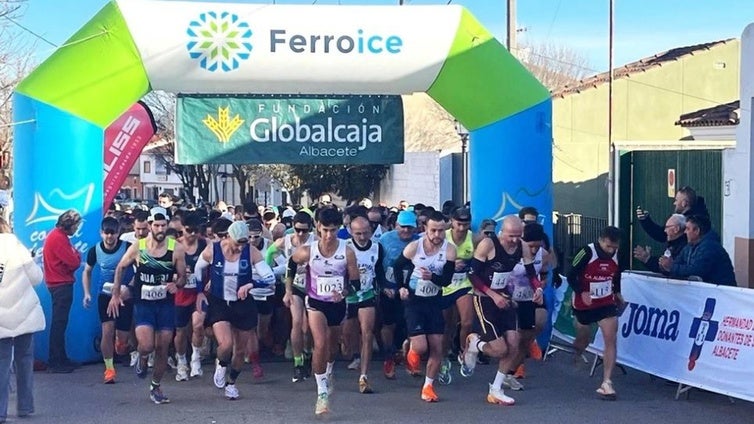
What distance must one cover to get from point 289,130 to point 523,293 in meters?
4.04

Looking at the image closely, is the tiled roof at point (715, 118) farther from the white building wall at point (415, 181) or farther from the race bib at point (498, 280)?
the race bib at point (498, 280)

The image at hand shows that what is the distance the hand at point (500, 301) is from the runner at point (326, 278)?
128 cm

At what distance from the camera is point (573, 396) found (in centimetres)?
1042

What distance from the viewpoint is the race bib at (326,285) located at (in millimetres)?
9625

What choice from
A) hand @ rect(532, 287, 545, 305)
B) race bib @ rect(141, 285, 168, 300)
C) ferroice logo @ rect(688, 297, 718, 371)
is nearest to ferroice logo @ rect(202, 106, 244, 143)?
race bib @ rect(141, 285, 168, 300)

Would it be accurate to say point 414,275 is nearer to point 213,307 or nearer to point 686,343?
point 213,307

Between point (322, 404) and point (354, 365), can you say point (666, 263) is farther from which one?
point (322, 404)

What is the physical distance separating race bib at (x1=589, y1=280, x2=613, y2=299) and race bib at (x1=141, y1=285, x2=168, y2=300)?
13.2 feet

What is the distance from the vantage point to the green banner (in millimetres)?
12836

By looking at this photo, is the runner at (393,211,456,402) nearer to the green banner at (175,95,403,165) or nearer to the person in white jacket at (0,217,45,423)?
the green banner at (175,95,403,165)

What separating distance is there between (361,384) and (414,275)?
130 cm

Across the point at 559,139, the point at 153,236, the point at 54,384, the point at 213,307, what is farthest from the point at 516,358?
the point at 559,139

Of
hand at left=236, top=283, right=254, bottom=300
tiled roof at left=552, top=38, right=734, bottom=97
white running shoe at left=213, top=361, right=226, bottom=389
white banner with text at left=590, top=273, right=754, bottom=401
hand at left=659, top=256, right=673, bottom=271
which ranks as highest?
tiled roof at left=552, top=38, right=734, bottom=97

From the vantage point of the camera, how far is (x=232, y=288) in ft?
32.4
